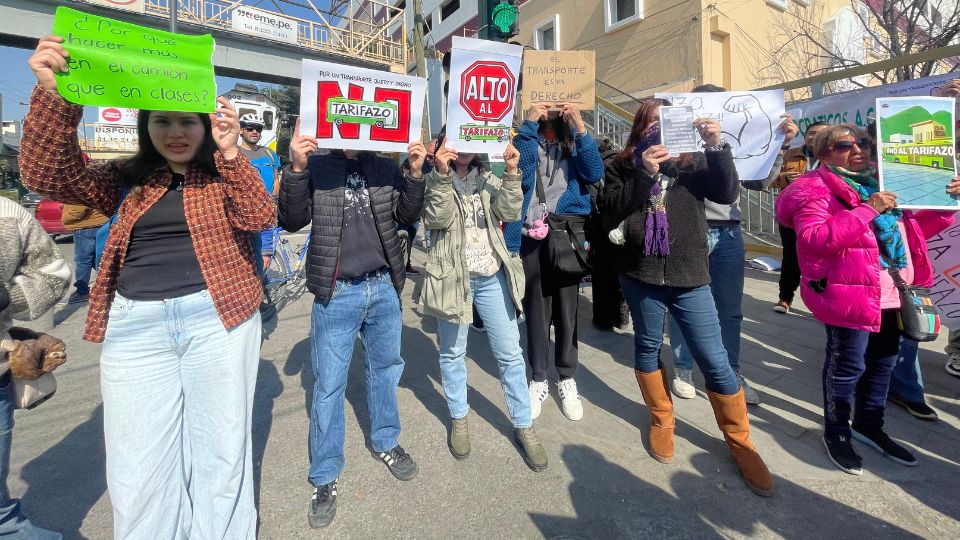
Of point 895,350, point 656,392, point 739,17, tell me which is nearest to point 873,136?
point 895,350

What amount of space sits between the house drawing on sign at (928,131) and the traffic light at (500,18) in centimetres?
276

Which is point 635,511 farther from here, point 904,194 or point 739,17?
point 739,17

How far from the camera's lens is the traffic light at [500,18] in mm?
3869

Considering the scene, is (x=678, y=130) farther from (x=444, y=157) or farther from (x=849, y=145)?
(x=444, y=157)

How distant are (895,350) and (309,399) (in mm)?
3879

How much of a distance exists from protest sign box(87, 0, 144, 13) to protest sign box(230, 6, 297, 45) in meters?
2.83

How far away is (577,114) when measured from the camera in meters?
2.77

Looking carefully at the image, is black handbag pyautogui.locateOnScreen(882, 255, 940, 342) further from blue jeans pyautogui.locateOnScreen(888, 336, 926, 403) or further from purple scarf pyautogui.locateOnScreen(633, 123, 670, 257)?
purple scarf pyautogui.locateOnScreen(633, 123, 670, 257)

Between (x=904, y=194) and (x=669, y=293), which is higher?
(x=904, y=194)

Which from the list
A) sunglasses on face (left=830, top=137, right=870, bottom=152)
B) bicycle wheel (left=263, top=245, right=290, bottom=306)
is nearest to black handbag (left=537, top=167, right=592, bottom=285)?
sunglasses on face (left=830, top=137, right=870, bottom=152)

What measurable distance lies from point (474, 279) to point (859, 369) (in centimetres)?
224

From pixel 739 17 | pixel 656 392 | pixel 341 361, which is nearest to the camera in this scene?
pixel 341 361

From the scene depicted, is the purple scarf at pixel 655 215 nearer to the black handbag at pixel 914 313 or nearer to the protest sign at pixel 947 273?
the black handbag at pixel 914 313

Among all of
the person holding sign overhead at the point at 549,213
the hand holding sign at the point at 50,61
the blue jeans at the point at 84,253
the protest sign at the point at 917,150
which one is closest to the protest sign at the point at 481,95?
the person holding sign overhead at the point at 549,213
